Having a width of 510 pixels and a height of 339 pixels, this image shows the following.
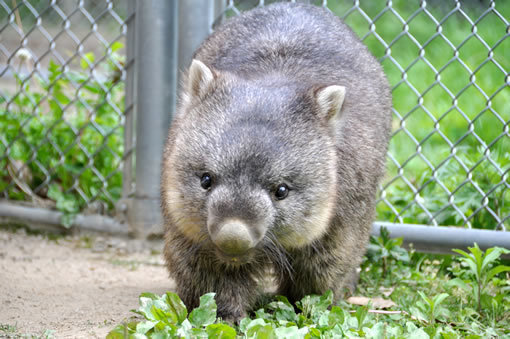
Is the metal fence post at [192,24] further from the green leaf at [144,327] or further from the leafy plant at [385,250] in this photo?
the green leaf at [144,327]

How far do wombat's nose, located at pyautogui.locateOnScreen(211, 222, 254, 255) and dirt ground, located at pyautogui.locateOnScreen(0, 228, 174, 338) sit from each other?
68cm

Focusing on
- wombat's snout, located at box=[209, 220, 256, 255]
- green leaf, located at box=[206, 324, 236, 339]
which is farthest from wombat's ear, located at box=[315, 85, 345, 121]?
green leaf, located at box=[206, 324, 236, 339]

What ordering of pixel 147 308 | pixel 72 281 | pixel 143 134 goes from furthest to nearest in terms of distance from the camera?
pixel 143 134, pixel 72 281, pixel 147 308

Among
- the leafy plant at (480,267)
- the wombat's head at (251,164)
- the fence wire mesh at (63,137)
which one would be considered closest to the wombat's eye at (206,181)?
the wombat's head at (251,164)

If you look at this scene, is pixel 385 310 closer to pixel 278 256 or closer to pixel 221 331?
pixel 278 256

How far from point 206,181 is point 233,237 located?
0.34 metres

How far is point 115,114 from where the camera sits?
213 inches

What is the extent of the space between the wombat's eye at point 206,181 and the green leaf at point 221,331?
1.86ft

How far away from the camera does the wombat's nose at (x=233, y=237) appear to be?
2662 mm

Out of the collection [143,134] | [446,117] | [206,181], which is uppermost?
[206,181]

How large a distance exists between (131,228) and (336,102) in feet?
7.03

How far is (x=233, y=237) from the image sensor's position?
8.73ft

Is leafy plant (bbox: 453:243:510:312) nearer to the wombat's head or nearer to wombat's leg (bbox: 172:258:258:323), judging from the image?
the wombat's head

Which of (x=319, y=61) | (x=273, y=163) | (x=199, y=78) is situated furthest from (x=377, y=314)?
(x=199, y=78)
